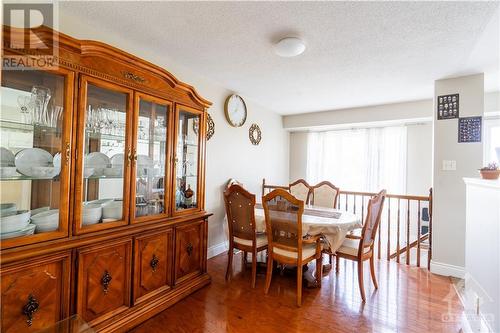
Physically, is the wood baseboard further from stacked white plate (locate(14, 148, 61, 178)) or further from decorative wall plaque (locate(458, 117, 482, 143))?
decorative wall plaque (locate(458, 117, 482, 143))

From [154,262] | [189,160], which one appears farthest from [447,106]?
[154,262]

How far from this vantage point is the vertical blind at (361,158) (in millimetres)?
4613

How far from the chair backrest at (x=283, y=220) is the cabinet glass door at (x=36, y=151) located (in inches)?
63.2

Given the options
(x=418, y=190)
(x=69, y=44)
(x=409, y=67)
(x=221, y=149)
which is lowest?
(x=418, y=190)

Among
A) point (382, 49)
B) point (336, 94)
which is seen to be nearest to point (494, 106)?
point (336, 94)

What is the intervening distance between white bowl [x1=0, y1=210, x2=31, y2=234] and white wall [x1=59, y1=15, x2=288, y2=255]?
56.8 inches

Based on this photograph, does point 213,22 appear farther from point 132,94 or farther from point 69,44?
point 69,44

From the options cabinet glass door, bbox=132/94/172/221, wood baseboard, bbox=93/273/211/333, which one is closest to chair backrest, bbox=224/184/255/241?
wood baseboard, bbox=93/273/211/333

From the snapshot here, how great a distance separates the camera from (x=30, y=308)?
1344mm

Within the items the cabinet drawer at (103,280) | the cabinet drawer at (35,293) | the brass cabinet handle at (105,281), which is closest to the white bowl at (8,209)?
the cabinet drawer at (35,293)

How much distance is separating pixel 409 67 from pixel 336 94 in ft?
3.67

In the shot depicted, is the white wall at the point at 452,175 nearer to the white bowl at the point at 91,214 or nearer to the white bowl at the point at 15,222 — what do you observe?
the white bowl at the point at 91,214

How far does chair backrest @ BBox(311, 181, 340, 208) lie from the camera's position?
11.7 feet

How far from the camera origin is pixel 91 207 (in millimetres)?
1725
